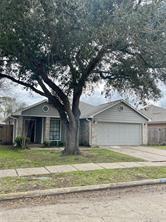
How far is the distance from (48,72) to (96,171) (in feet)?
22.2

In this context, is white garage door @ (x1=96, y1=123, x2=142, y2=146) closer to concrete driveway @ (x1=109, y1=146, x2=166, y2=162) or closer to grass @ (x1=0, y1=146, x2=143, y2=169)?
concrete driveway @ (x1=109, y1=146, x2=166, y2=162)

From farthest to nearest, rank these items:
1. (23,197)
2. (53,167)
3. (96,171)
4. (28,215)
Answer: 1. (53,167)
2. (96,171)
3. (23,197)
4. (28,215)

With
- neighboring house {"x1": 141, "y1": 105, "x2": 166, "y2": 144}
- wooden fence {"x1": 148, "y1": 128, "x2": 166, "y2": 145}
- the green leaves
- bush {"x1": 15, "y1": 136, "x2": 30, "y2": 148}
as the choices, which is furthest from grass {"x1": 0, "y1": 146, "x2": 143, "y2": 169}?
neighboring house {"x1": 141, "y1": 105, "x2": 166, "y2": 144}

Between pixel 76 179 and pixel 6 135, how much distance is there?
1574 centimetres

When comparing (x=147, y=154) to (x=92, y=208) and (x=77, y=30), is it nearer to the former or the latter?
(x=77, y=30)

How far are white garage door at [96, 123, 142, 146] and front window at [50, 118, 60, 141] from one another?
3.29m

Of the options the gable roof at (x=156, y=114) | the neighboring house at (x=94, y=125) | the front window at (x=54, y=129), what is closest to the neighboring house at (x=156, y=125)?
the gable roof at (x=156, y=114)

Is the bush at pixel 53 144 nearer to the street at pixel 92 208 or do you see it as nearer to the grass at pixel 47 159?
the grass at pixel 47 159

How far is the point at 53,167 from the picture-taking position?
10617 mm

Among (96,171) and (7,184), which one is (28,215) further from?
(96,171)

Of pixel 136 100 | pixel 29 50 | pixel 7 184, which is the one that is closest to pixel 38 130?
pixel 136 100

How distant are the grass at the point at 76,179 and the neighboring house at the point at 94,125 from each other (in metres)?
12.5

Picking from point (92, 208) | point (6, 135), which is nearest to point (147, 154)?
point (92, 208)

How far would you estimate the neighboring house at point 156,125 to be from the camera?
25.3 m
